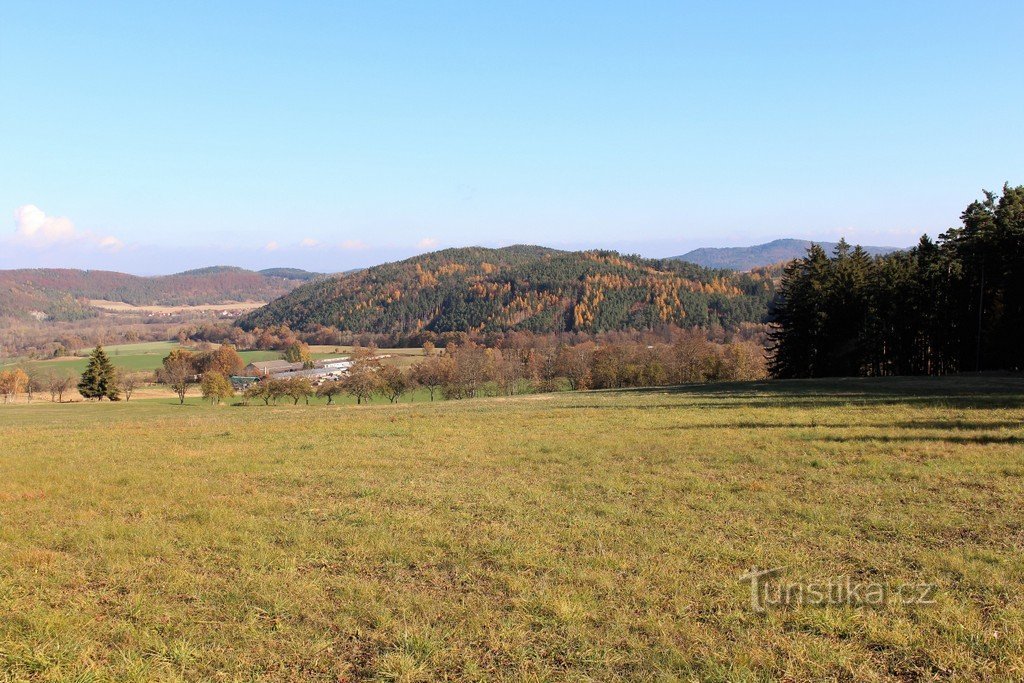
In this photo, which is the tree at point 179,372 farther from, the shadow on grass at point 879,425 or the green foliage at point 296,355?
the shadow on grass at point 879,425

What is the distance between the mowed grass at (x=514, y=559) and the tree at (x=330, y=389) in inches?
2795

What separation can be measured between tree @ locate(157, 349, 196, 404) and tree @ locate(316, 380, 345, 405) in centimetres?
1708

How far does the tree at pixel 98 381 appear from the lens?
7738 centimetres

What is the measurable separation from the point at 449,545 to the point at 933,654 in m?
Answer: 5.45

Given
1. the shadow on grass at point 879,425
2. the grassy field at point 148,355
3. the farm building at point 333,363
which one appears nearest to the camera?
the shadow on grass at point 879,425

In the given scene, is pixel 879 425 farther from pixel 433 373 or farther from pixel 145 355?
pixel 145 355

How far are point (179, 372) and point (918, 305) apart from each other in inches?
3453

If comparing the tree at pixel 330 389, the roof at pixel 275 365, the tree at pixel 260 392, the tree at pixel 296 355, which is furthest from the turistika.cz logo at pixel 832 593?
the tree at pixel 296 355

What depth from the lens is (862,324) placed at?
49.8 m

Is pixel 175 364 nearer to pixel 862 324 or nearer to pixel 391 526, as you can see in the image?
pixel 862 324

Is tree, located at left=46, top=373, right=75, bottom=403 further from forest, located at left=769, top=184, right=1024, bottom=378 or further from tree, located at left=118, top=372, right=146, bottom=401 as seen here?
forest, located at left=769, top=184, right=1024, bottom=378

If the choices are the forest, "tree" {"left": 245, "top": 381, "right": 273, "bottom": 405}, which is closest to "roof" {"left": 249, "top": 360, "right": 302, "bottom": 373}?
"tree" {"left": 245, "top": 381, "right": 273, "bottom": 405}

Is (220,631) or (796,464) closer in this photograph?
(220,631)

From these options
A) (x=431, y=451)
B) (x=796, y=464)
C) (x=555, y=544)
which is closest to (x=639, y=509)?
(x=555, y=544)
